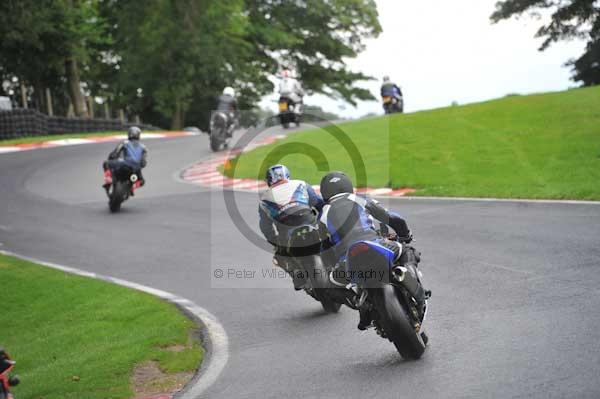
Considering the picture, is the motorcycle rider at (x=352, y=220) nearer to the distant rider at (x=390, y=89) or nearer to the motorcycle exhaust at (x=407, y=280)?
the motorcycle exhaust at (x=407, y=280)

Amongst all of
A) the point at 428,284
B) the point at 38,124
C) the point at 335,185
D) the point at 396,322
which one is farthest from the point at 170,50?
the point at 396,322

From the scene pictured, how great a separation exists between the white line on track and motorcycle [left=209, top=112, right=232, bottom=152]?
46.4 feet

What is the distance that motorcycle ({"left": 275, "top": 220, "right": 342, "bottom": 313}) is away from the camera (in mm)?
8062

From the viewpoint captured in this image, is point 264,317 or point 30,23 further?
point 30,23

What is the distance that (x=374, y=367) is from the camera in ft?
21.1

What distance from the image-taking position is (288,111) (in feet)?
94.6

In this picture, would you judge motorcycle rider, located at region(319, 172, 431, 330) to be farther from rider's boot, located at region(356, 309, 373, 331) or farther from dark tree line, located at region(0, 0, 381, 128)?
dark tree line, located at region(0, 0, 381, 128)

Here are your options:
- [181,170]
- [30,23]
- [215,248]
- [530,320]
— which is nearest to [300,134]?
[181,170]

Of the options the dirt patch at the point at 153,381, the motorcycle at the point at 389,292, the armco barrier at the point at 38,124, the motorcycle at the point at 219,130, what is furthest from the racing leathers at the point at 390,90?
the motorcycle at the point at 389,292

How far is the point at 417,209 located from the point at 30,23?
28639 millimetres

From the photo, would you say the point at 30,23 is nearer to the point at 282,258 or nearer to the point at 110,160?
the point at 110,160

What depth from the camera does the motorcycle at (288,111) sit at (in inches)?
1119

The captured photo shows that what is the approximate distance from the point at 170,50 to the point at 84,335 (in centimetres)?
3921

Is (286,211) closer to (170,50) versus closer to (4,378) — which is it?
(4,378)
